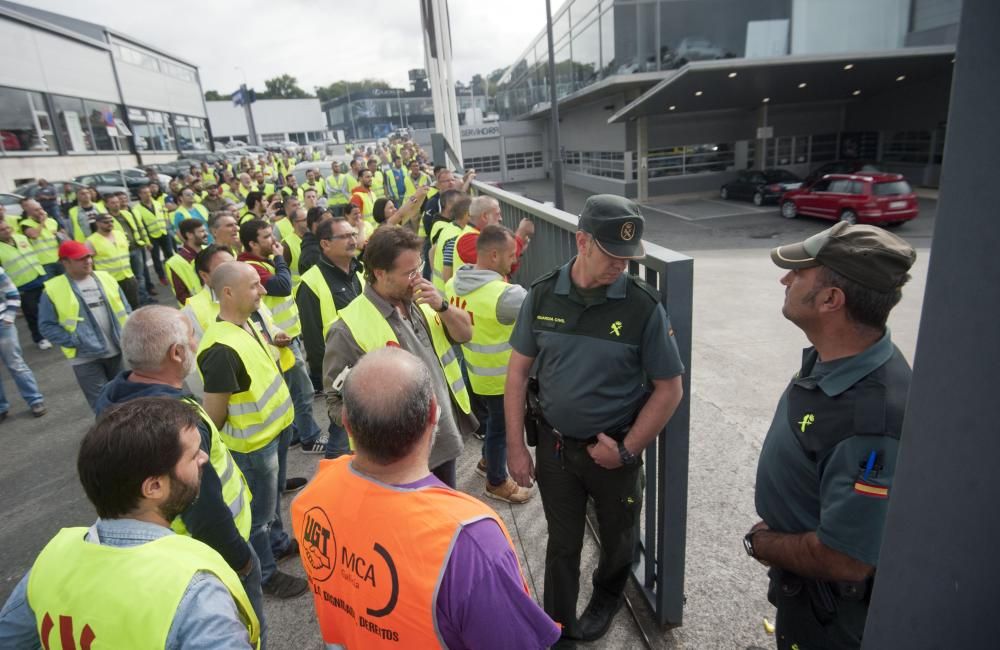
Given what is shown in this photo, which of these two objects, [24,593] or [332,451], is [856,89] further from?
[24,593]

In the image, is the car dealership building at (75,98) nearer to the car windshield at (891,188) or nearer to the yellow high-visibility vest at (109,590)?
the yellow high-visibility vest at (109,590)

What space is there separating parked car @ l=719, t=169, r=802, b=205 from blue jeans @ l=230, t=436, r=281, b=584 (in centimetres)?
2143

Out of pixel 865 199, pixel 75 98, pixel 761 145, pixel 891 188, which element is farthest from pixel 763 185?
pixel 75 98

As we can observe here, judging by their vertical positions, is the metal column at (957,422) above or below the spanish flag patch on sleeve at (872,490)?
above

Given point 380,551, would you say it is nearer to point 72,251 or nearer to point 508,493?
point 508,493

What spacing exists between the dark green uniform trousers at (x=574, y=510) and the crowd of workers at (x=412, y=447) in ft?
0.04

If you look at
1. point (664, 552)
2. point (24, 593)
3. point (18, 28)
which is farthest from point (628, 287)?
point (18, 28)

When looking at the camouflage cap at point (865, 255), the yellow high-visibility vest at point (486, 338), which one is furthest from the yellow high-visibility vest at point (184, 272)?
the camouflage cap at point (865, 255)

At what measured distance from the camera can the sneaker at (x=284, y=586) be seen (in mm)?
3498

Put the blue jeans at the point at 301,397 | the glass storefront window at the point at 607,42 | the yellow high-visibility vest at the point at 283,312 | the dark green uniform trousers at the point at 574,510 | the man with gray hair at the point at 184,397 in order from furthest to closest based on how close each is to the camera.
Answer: the glass storefront window at the point at 607,42 < the yellow high-visibility vest at the point at 283,312 < the blue jeans at the point at 301,397 < the dark green uniform trousers at the point at 574,510 < the man with gray hair at the point at 184,397

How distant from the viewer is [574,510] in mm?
2787

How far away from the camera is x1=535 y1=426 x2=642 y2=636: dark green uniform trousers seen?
8.75 ft

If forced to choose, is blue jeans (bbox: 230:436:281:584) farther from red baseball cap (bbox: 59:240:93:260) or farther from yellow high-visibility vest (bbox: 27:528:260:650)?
red baseball cap (bbox: 59:240:93:260)

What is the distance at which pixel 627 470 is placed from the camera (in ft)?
8.69
